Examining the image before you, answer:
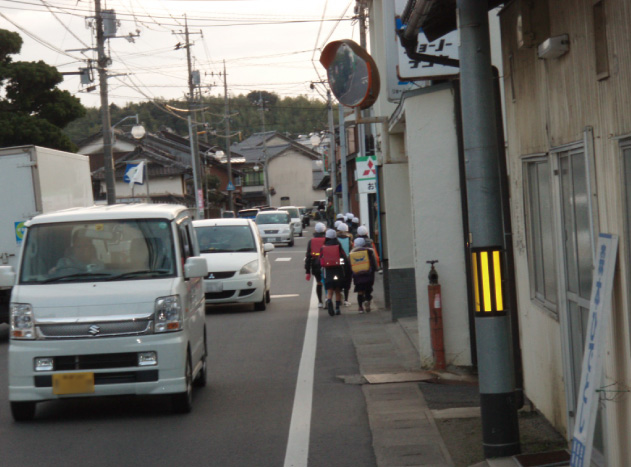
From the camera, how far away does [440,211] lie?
35.0ft

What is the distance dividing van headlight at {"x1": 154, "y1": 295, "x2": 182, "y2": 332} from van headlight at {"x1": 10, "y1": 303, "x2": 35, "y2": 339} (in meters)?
1.15

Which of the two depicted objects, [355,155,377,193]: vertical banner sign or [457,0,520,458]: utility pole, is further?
[355,155,377,193]: vertical banner sign

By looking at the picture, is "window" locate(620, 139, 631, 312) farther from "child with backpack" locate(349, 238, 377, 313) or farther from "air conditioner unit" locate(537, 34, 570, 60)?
"child with backpack" locate(349, 238, 377, 313)

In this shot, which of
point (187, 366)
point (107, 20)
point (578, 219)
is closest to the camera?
point (578, 219)

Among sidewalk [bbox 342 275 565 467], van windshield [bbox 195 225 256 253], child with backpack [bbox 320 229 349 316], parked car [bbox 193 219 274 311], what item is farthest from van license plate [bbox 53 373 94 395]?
van windshield [bbox 195 225 256 253]

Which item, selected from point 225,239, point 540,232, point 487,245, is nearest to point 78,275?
point 487,245

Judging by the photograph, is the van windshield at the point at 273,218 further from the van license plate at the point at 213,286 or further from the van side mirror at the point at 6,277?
the van side mirror at the point at 6,277

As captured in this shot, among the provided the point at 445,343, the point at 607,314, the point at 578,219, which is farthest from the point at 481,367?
the point at 445,343

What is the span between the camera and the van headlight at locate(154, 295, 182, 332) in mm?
8398

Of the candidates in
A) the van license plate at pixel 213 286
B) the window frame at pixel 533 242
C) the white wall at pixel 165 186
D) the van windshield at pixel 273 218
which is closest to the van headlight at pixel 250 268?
the van license plate at pixel 213 286

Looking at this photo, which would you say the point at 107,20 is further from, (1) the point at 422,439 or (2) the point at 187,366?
(1) the point at 422,439

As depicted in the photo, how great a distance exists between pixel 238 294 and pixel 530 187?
37.9 ft

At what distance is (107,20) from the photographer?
98.6 ft

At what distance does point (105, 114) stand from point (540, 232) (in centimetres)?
2331
